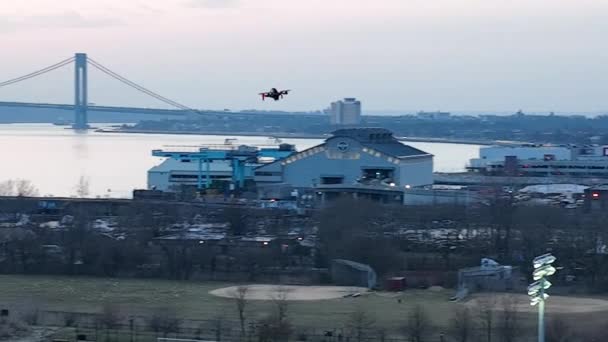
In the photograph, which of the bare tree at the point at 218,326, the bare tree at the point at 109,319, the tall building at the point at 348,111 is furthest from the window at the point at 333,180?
the tall building at the point at 348,111

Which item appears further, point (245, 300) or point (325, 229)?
point (325, 229)

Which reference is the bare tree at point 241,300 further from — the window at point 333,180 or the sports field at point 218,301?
the window at point 333,180

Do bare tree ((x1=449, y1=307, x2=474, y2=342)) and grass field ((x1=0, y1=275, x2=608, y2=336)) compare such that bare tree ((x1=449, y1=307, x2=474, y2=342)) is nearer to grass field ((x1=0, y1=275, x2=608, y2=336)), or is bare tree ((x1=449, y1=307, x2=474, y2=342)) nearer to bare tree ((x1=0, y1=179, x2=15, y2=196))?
grass field ((x1=0, y1=275, x2=608, y2=336))

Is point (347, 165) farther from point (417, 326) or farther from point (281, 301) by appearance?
point (417, 326)

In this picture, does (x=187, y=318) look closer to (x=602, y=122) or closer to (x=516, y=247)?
(x=516, y=247)

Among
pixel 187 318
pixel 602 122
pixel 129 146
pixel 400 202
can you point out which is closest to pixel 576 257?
pixel 187 318

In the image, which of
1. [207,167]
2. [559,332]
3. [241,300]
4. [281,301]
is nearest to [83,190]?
[207,167]
